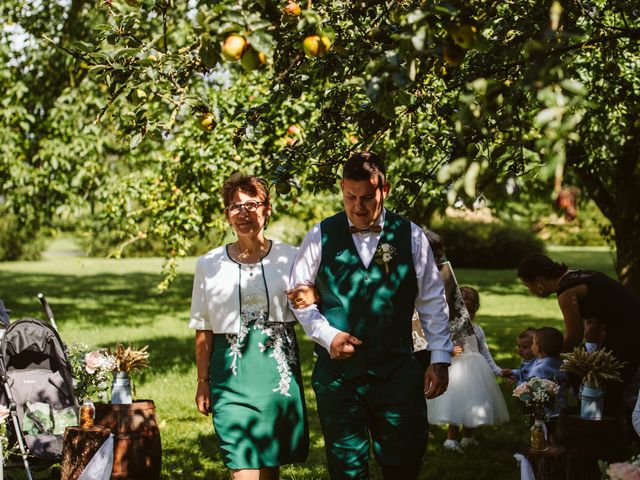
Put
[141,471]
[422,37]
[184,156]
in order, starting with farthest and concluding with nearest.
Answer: [184,156]
[141,471]
[422,37]

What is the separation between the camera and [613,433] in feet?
13.3

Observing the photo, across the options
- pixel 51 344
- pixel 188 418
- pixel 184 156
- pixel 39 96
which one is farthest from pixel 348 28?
pixel 39 96

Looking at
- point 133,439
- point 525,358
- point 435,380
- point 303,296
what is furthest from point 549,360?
point 133,439

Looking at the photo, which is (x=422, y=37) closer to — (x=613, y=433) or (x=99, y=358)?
(x=613, y=433)

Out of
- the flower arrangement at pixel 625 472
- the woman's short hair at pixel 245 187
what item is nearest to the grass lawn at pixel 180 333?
the woman's short hair at pixel 245 187

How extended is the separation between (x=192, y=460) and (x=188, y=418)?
142 centimetres

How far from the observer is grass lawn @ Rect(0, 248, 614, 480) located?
18.5ft

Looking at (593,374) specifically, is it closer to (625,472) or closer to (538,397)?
(538,397)

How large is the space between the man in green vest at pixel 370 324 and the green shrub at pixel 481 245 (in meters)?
26.2

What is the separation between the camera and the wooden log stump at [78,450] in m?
4.22

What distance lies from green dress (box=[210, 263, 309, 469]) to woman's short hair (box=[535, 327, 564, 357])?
2.08 metres

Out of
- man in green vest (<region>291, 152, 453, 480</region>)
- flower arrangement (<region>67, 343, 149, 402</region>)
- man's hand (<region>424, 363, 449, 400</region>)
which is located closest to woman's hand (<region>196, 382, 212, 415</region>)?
man in green vest (<region>291, 152, 453, 480</region>)

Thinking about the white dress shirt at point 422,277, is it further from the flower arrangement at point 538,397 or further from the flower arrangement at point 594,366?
the flower arrangement at point 538,397

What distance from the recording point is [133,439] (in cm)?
461
